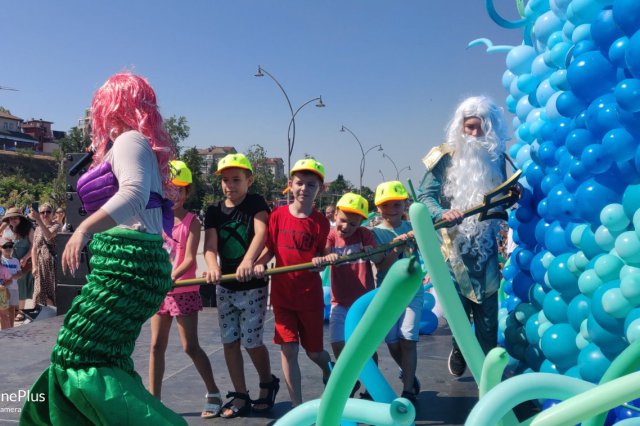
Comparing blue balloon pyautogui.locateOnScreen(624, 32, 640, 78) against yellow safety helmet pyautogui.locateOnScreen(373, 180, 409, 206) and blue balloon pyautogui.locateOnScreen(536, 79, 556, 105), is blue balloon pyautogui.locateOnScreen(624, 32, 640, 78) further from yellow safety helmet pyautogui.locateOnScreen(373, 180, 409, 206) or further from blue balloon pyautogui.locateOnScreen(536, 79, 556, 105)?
yellow safety helmet pyautogui.locateOnScreen(373, 180, 409, 206)

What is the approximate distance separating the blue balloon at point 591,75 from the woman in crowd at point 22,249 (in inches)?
302

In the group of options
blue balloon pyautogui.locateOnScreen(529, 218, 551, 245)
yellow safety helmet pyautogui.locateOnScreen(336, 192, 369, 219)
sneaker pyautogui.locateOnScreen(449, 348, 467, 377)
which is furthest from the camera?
sneaker pyautogui.locateOnScreen(449, 348, 467, 377)

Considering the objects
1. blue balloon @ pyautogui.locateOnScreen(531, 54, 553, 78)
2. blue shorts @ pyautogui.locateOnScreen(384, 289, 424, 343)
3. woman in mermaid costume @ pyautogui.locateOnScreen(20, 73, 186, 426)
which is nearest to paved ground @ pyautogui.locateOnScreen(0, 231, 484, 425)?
blue shorts @ pyautogui.locateOnScreen(384, 289, 424, 343)

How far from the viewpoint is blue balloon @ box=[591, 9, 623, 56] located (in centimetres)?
281

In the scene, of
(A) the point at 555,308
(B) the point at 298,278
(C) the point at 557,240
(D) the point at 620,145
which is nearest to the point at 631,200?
(D) the point at 620,145

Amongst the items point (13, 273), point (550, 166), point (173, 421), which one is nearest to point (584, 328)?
point (550, 166)

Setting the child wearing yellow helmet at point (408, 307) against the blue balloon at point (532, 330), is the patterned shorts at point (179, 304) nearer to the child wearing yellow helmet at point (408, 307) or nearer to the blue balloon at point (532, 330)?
the child wearing yellow helmet at point (408, 307)

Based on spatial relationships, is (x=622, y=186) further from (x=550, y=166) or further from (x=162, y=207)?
(x=162, y=207)

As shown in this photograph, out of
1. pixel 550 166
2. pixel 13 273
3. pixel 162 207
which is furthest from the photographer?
pixel 13 273

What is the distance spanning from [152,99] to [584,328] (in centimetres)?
224

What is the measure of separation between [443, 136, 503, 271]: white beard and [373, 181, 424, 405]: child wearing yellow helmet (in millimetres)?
367

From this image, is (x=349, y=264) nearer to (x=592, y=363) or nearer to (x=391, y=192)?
(x=391, y=192)

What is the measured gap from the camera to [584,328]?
117 inches

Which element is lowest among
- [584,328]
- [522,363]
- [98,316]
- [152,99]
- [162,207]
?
[522,363]
